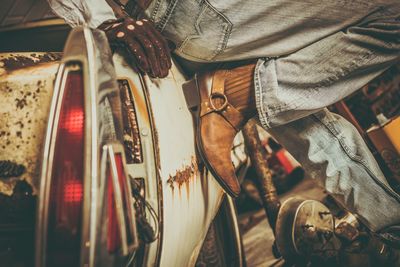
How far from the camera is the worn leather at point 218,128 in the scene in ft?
3.08

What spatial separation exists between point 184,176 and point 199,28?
481 mm

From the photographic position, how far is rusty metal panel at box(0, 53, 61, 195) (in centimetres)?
66

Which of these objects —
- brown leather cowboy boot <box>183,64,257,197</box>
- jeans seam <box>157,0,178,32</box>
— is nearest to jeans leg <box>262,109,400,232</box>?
brown leather cowboy boot <box>183,64,257,197</box>

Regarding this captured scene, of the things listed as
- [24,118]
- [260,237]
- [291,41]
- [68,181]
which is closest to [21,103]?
[24,118]

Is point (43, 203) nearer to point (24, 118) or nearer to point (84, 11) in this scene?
point (24, 118)

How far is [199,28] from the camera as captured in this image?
3.13 feet

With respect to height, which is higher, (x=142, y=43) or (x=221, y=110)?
(x=142, y=43)

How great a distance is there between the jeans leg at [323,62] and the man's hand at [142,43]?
1.10 ft

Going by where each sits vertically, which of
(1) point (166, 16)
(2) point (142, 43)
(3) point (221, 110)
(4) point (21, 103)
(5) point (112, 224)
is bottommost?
(5) point (112, 224)

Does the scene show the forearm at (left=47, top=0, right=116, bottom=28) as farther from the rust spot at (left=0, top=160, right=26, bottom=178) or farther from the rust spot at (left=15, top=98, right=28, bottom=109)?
the rust spot at (left=0, top=160, right=26, bottom=178)

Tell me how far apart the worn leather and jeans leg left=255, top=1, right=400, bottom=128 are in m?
0.08

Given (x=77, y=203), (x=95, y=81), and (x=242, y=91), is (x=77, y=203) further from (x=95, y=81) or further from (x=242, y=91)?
(x=242, y=91)

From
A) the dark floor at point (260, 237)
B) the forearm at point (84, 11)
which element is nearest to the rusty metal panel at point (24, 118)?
the forearm at point (84, 11)

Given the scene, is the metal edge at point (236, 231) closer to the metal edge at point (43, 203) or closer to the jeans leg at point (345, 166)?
the jeans leg at point (345, 166)
